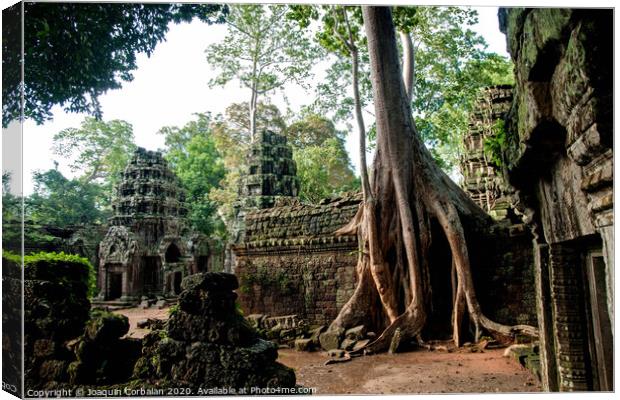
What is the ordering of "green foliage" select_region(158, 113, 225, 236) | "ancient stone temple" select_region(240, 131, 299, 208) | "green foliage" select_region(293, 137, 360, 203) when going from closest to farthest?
"green foliage" select_region(293, 137, 360, 203)
"ancient stone temple" select_region(240, 131, 299, 208)
"green foliage" select_region(158, 113, 225, 236)

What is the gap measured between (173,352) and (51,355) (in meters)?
1.36

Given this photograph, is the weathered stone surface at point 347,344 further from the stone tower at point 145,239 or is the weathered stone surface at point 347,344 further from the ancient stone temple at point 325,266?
the stone tower at point 145,239

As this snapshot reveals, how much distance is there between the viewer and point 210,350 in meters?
3.76

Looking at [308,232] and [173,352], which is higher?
[308,232]

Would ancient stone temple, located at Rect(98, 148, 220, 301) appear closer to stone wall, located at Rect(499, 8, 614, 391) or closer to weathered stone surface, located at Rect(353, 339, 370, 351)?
weathered stone surface, located at Rect(353, 339, 370, 351)

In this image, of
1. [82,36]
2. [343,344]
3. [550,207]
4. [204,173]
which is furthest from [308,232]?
[204,173]

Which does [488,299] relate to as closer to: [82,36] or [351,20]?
[351,20]

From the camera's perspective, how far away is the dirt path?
529 cm

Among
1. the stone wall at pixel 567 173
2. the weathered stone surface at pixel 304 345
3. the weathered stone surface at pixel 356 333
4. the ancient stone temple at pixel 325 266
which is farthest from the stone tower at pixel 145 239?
the stone wall at pixel 567 173

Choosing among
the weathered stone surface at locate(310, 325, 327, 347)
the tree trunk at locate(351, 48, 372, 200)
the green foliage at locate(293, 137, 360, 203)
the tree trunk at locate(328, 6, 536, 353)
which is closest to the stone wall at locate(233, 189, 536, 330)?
the tree trunk at locate(328, 6, 536, 353)

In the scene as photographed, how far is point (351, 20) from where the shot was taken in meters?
8.26

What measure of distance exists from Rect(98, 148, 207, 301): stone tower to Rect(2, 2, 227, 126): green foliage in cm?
1162

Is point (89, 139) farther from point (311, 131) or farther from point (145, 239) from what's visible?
point (145, 239)

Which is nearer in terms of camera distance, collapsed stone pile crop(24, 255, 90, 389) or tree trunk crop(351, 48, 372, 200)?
collapsed stone pile crop(24, 255, 90, 389)
